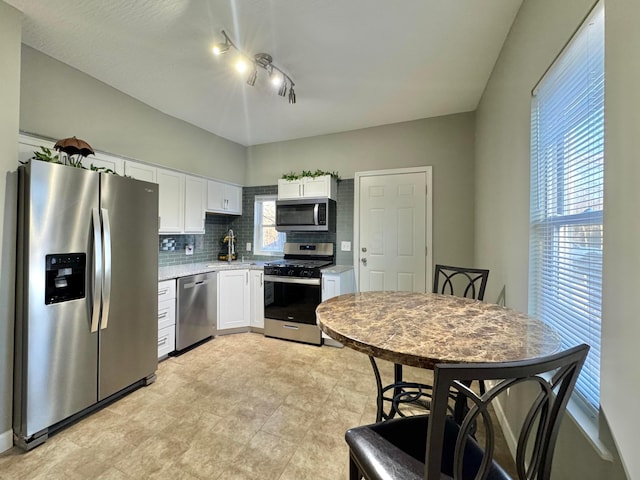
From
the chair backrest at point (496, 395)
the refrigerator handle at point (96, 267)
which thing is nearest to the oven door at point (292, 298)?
the refrigerator handle at point (96, 267)

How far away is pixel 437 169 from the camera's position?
133 inches

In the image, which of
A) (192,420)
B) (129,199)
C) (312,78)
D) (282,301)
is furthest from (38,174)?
(282,301)

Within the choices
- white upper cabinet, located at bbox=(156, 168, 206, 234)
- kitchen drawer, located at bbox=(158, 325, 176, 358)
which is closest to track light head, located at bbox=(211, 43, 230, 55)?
white upper cabinet, located at bbox=(156, 168, 206, 234)

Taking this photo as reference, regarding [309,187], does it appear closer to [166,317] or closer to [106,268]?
[166,317]

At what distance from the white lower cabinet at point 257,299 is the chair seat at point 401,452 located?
2.79m

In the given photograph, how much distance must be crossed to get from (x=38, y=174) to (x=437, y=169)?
141 inches

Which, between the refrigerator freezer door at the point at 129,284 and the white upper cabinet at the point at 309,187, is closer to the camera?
the refrigerator freezer door at the point at 129,284

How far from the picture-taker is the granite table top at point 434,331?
0.85 m

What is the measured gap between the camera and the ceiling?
5.81 ft

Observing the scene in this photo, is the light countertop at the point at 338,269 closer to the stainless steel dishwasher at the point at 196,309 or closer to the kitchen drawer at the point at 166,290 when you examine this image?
the stainless steel dishwasher at the point at 196,309

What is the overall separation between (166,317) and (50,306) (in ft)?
3.88

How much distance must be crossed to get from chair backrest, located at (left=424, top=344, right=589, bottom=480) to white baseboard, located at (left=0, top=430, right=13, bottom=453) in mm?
2472

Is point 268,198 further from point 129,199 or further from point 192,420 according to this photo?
point 192,420

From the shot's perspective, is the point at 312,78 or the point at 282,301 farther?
the point at 282,301
